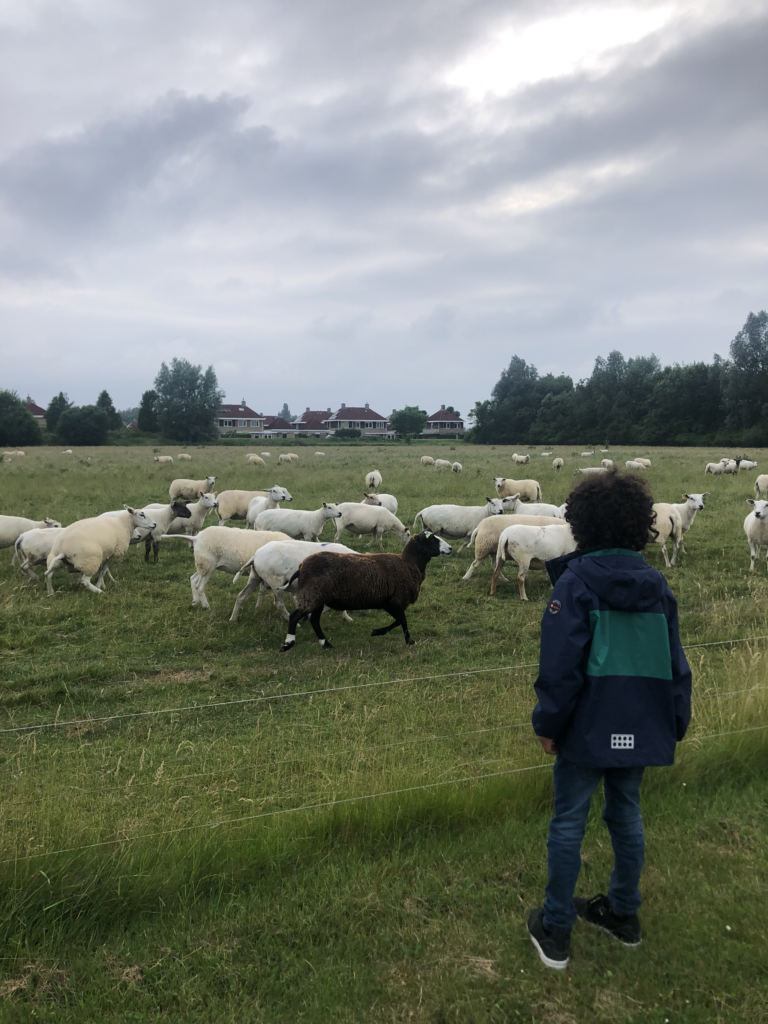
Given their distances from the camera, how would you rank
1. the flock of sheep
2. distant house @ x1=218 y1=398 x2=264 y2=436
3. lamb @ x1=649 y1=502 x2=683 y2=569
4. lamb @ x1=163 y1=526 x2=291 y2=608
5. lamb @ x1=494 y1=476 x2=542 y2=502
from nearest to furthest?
the flock of sheep < lamb @ x1=163 y1=526 x2=291 y2=608 < lamb @ x1=649 y1=502 x2=683 y2=569 < lamb @ x1=494 y1=476 x2=542 y2=502 < distant house @ x1=218 y1=398 x2=264 y2=436

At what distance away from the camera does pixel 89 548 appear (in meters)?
10.8

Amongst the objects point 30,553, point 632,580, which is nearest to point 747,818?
point 632,580

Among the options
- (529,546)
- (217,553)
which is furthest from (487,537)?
(217,553)

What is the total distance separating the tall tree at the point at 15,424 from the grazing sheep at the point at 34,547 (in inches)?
2511

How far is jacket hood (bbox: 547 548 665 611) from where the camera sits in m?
2.86

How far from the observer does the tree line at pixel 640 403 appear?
213 ft

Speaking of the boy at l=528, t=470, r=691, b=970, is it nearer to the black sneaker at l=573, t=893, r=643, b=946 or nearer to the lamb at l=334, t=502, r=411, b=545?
the black sneaker at l=573, t=893, r=643, b=946

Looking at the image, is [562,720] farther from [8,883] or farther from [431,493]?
[431,493]

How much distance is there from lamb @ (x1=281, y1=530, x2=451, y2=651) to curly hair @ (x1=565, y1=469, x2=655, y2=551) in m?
5.45

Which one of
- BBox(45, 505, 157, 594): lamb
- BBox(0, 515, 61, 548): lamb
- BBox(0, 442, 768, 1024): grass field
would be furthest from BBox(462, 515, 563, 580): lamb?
BBox(0, 515, 61, 548): lamb

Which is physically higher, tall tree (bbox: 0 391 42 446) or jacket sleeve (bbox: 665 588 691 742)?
tall tree (bbox: 0 391 42 446)

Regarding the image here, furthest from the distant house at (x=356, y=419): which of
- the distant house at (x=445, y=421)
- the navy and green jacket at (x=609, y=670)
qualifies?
the navy and green jacket at (x=609, y=670)

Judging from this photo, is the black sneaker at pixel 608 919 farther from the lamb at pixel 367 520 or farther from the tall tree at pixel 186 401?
the tall tree at pixel 186 401

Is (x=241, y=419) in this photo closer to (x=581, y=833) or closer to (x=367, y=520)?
(x=367, y=520)
